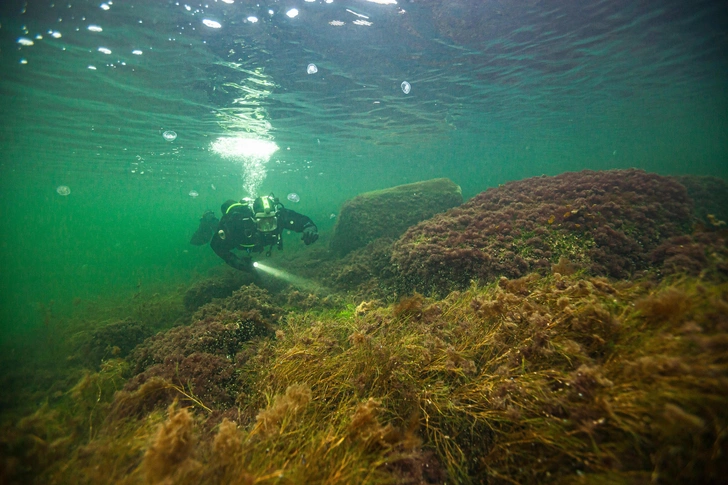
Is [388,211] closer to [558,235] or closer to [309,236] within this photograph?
[309,236]

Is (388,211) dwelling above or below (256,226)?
above

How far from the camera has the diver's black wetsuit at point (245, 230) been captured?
920 cm

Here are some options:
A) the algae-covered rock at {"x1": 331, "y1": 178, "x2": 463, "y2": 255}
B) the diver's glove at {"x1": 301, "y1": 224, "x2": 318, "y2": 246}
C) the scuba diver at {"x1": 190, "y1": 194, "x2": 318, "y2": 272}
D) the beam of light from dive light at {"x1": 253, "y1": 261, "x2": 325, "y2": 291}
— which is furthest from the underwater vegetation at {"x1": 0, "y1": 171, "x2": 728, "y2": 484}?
the algae-covered rock at {"x1": 331, "y1": 178, "x2": 463, "y2": 255}

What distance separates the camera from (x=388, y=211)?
13703 mm

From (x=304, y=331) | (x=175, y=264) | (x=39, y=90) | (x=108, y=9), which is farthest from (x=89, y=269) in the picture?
(x=304, y=331)

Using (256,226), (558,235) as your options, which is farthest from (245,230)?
(558,235)

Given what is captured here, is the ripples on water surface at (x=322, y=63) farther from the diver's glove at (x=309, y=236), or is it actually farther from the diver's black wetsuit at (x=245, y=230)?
the diver's glove at (x=309, y=236)

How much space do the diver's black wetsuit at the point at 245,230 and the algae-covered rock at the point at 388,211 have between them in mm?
3825

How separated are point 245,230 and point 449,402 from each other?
8243 millimetres

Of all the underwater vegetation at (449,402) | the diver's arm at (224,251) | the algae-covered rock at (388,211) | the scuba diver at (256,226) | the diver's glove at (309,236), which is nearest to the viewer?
the underwater vegetation at (449,402)

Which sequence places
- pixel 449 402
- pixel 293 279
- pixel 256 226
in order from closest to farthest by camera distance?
pixel 449 402 < pixel 256 226 < pixel 293 279

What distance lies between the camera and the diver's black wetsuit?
9.20 meters

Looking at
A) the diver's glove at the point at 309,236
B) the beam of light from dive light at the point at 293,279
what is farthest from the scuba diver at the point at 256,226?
the beam of light from dive light at the point at 293,279

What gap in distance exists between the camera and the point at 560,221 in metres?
6.96
